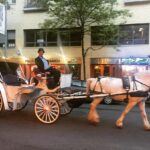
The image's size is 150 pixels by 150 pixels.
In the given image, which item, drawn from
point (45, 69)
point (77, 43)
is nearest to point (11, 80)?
point (45, 69)

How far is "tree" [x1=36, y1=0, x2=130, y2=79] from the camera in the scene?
87.9ft

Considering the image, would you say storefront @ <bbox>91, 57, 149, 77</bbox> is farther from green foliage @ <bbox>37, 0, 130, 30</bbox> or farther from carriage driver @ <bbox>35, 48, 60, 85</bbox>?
carriage driver @ <bbox>35, 48, 60, 85</bbox>

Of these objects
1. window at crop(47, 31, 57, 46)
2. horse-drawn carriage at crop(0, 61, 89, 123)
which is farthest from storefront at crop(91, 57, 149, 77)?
horse-drawn carriage at crop(0, 61, 89, 123)

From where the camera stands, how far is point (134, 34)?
95.2 feet

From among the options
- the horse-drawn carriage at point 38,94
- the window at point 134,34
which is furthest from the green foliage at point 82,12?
the horse-drawn carriage at point 38,94

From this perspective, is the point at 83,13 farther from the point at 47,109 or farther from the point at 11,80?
the point at 47,109

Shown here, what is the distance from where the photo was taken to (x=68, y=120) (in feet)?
39.3

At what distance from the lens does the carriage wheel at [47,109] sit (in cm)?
1115

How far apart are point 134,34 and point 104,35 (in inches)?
105

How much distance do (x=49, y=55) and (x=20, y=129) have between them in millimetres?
21552

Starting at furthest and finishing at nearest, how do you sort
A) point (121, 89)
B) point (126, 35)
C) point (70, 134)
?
1. point (126, 35)
2. point (121, 89)
3. point (70, 134)

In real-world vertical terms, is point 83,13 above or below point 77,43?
above

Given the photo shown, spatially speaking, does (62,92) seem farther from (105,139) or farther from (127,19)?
(127,19)

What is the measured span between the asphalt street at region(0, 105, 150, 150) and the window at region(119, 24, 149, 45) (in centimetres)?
1664
